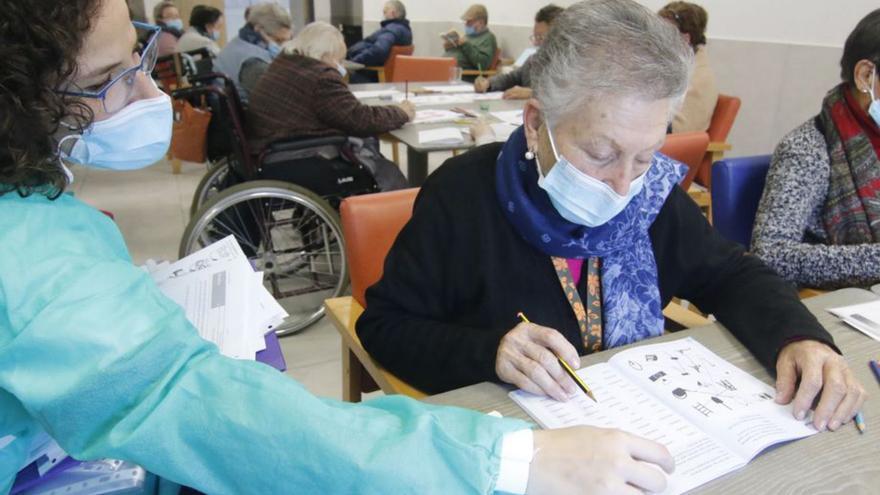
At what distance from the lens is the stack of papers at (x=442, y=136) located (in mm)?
2590

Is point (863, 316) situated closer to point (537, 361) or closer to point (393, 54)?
point (537, 361)

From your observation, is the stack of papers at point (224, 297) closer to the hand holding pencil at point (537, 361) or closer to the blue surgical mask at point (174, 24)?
the hand holding pencil at point (537, 361)

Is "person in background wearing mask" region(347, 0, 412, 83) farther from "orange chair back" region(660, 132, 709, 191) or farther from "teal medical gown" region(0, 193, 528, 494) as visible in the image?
"teal medical gown" region(0, 193, 528, 494)

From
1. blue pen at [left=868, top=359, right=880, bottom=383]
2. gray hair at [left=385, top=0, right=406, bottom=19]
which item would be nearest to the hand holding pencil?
blue pen at [left=868, top=359, right=880, bottom=383]

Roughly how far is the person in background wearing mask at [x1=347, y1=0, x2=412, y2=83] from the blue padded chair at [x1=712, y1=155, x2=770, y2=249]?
5.12 meters

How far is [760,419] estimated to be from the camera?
0.85 m

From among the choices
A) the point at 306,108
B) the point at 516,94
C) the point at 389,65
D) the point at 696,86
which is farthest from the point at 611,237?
the point at 389,65

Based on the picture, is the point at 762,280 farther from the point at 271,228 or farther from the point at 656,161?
the point at 271,228

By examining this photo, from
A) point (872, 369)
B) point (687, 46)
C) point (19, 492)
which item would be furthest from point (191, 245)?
point (872, 369)

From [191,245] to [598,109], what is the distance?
75.6 inches

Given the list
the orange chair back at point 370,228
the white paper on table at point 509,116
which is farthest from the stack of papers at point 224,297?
the white paper on table at point 509,116

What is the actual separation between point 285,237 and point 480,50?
4507mm

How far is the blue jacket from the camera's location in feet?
20.9

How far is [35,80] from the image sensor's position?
641mm
